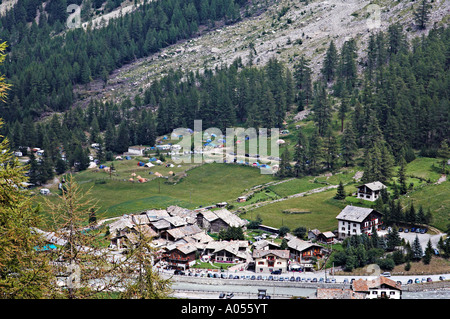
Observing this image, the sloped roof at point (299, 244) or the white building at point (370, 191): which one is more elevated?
the white building at point (370, 191)

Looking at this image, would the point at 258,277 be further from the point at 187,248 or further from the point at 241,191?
the point at 241,191

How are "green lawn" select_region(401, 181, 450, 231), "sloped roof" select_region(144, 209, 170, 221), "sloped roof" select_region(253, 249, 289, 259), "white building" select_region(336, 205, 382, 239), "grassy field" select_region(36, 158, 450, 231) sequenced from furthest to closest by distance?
"sloped roof" select_region(144, 209, 170, 221) < "grassy field" select_region(36, 158, 450, 231) < "white building" select_region(336, 205, 382, 239) < "green lawn" select_region(401, 181, 450, 231) < "sloped roof" select_region(253, 249, 289, 259)

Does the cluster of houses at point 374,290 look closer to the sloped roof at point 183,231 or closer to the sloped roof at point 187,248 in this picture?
the sloped roof at point 187,248

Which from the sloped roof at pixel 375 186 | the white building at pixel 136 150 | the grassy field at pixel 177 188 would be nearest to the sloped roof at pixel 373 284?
the sloped roof at pixel 375 186

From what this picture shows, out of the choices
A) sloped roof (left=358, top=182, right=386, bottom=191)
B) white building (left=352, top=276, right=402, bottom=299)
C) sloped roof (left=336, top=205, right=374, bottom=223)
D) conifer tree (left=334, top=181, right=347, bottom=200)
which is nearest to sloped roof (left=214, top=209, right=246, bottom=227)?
sloped roof (left=336, top=205, right=374, bottom=223)

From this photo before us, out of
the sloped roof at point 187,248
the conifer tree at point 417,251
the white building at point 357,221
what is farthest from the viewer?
the white building at point 357,221

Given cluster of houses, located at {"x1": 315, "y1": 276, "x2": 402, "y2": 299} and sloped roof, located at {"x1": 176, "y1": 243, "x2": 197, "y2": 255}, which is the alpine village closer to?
cluster of houses, located at {"x1": 315, "y1": 276, "x2": 402, "y2": 299}

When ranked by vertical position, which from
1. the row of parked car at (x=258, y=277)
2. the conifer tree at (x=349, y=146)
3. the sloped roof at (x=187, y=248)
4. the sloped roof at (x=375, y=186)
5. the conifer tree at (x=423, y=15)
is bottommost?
the row of parked car at (x=258, y=277)

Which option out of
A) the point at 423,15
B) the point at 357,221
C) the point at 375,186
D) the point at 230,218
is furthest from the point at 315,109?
the point at 357,221
